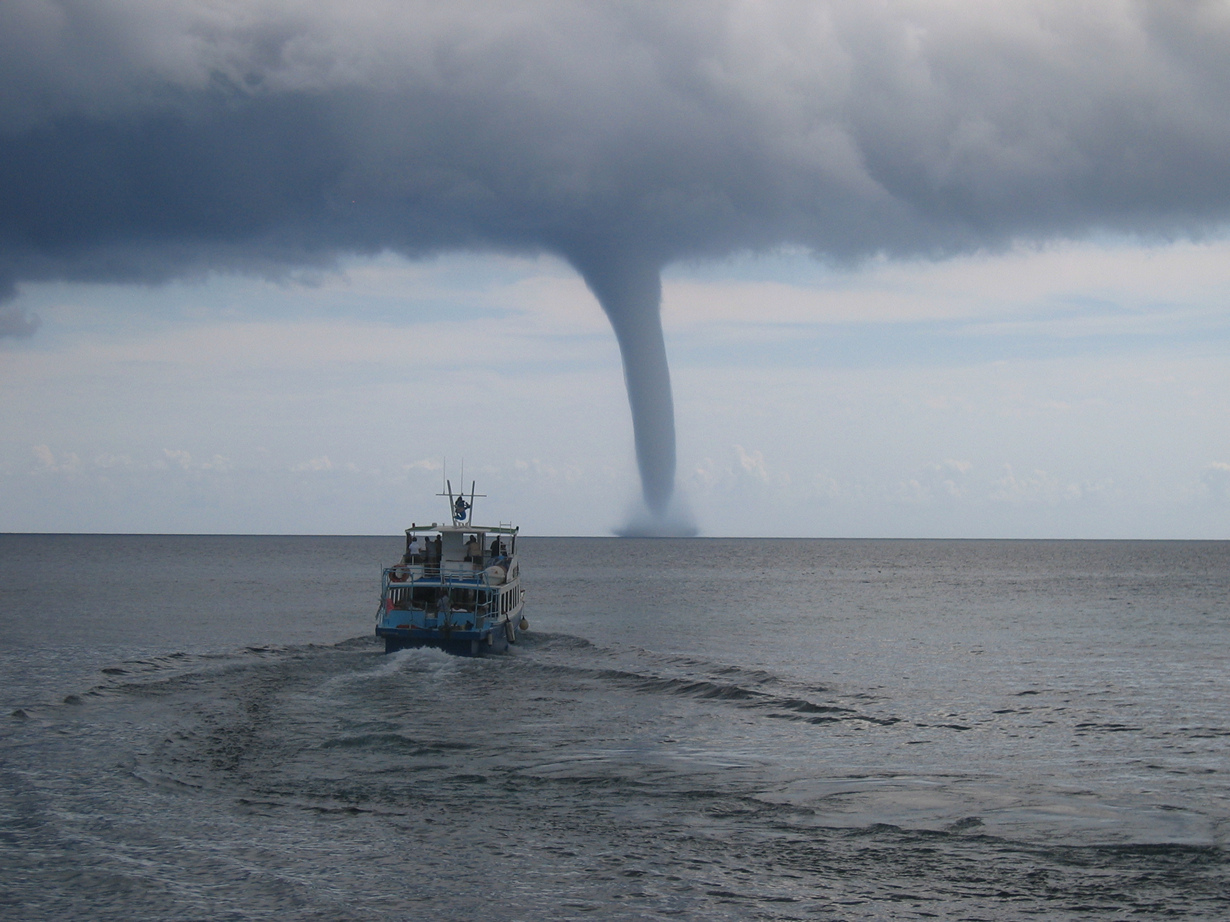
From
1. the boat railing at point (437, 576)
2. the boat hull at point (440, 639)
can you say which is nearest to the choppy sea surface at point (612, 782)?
the boat hull at point (440, 639)

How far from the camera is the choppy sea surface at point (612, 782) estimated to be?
778 inches

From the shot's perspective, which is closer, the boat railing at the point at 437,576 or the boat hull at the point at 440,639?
the boat hull at the point at 440,639

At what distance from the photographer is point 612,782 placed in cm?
2803

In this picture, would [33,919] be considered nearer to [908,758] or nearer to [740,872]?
[740,872]

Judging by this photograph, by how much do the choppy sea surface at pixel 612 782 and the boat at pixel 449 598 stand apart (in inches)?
48.6

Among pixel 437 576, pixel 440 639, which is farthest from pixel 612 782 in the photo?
pixel 437 576

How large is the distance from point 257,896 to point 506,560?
145ft

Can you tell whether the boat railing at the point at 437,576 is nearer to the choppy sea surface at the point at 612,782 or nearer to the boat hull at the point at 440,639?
the boat hull at the point at 440,639

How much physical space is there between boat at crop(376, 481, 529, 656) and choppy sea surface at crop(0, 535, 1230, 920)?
124cm

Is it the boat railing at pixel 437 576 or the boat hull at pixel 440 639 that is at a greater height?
the boat railing at pixel 437 576

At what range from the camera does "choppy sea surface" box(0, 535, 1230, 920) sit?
64.8ft

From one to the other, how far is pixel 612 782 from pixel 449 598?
28.4m

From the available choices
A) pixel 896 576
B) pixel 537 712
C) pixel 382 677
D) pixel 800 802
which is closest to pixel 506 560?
pixel 382 677

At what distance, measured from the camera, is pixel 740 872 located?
20.9 m
